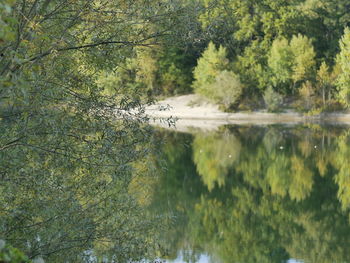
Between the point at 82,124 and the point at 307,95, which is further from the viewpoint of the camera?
the point at 307,95

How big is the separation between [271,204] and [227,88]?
32919 millimetres

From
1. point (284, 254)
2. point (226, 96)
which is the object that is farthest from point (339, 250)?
point (226, 96)

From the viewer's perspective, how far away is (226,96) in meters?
54.6

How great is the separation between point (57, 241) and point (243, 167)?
21.2 metres

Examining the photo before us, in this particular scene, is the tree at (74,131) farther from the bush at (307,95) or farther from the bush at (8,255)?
the bush at (307,95)

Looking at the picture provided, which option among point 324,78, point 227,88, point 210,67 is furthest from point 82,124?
point 210,67

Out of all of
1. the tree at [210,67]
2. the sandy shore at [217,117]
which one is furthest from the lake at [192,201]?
the tree at [210,67]

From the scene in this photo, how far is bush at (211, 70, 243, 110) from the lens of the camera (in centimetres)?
5416

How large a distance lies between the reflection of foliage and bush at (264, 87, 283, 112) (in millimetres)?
11787

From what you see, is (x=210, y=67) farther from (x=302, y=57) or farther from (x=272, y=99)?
(x=302, y=57)

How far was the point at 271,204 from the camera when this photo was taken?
71.7ft

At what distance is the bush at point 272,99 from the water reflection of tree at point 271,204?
53.0ft

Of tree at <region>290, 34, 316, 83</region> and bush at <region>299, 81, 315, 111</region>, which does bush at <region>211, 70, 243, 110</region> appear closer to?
tree at <region>290, 34, 316, 83</region>

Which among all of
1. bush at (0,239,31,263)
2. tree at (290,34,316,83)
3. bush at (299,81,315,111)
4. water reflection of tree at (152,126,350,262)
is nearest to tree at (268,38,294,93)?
tree at (290,34,316,83)
